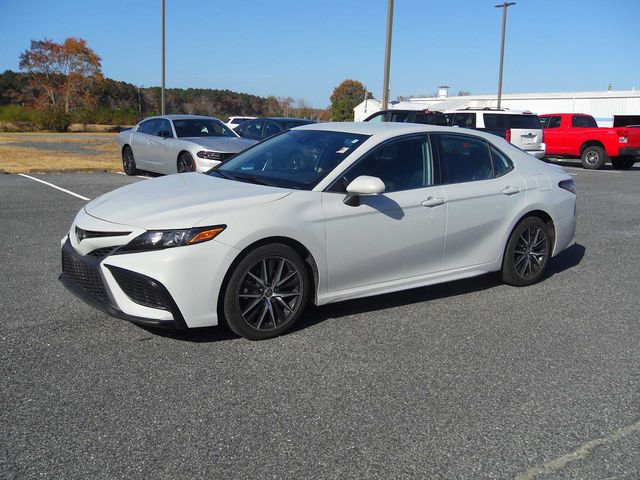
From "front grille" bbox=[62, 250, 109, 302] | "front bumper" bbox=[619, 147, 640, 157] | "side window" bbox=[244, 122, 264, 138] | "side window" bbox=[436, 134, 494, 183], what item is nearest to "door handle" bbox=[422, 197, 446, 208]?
"side window" bbox=[436, 134, 494, 183]

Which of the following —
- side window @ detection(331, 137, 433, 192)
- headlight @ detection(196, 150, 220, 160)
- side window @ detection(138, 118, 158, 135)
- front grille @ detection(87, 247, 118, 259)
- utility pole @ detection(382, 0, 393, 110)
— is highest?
utility pole @ detection(382, 0, 393, 110)

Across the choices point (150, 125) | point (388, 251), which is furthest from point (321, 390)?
point (150, 125)

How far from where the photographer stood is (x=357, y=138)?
5137mm

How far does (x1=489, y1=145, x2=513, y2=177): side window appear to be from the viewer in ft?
19.1

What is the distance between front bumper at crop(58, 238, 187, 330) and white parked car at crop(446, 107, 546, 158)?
1650 cm

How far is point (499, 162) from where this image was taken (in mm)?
5867

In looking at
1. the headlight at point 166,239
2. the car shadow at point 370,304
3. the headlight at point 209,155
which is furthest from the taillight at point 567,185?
the headlight at point 209,155

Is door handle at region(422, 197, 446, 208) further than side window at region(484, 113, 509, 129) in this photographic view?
No

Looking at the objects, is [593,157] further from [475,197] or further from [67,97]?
[67,97]

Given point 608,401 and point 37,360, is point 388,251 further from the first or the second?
point 37,360

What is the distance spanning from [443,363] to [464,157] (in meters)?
2.18

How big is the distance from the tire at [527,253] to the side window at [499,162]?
0.51 metres

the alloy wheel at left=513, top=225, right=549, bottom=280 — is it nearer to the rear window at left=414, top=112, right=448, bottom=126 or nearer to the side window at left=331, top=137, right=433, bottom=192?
the side window at left=331, top=137, right=433, bottom=192

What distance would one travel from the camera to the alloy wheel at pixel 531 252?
5.95m
